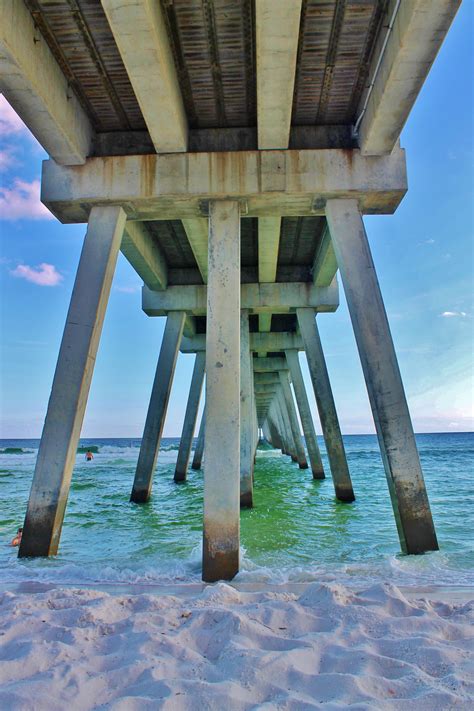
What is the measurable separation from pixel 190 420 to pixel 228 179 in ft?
42.7

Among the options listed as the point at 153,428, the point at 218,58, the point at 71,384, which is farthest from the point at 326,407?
the point at 218,58

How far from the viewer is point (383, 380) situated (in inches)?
273

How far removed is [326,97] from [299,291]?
7018 mm

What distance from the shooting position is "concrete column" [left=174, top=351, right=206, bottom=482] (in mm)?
19000

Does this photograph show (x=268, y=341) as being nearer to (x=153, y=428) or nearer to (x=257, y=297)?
(x=257, y=297)

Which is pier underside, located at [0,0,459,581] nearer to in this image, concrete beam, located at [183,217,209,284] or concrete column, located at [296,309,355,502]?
concrete beam, located at [183,217,209,284]

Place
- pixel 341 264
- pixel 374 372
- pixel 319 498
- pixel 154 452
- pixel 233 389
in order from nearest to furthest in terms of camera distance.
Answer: pixel 233 389 < pixel 374 372 < pixel 341 264 < pixel 154 452 < pixel 319 498

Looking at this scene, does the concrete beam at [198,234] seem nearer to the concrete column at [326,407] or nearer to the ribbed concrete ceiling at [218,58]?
the ribbed concrete ceiling at [218,58]

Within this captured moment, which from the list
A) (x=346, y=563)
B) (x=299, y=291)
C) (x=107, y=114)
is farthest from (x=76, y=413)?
(x=299, y=291)

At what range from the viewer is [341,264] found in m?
7.61

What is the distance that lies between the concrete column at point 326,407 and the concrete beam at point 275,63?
738 centimetres

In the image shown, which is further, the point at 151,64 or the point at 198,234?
the point at 198,234

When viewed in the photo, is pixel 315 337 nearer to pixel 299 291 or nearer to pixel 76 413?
pixel 299 291

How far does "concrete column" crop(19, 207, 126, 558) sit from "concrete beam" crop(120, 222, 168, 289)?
2224mm
